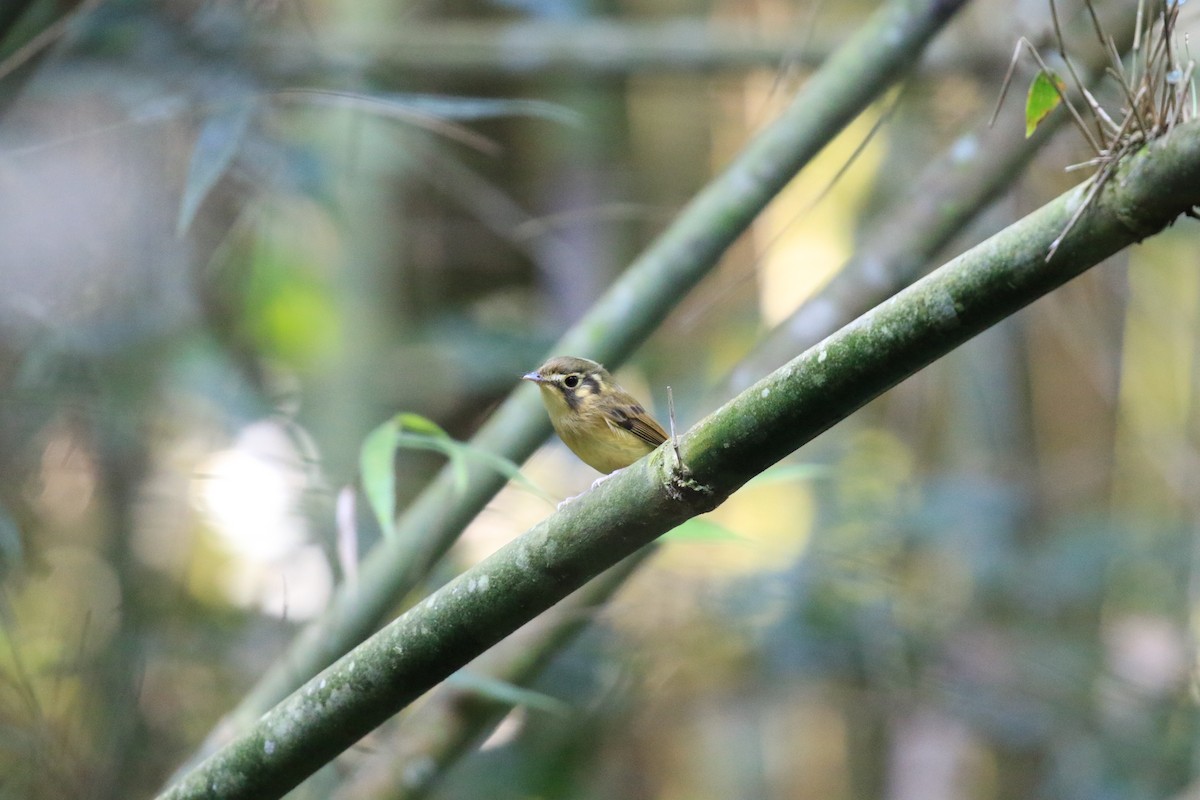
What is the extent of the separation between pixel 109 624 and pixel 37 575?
0.80 feet

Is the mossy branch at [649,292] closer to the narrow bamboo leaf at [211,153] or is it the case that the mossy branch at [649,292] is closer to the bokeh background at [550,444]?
the bokeh background at [550,444]

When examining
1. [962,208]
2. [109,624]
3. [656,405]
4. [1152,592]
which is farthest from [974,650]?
[109,624]

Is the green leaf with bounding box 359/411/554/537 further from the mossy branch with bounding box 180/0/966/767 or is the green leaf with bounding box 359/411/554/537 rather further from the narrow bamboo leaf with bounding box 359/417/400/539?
the mossy branch with bounding box 180/0/966/767

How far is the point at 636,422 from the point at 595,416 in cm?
17

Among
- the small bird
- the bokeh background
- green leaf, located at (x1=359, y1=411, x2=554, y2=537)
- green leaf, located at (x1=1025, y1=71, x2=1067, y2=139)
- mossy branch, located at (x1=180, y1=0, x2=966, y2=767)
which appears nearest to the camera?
green leaf, located at (x1=1025, y1=71, x2=1067, y2=139)

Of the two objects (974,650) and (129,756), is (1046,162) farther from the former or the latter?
(129,756)

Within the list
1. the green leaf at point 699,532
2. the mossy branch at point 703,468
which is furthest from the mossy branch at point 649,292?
the mossy branch at point 703,468

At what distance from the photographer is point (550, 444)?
4367 millimetres

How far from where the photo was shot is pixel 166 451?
4449mm

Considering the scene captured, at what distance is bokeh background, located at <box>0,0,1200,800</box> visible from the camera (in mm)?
3639

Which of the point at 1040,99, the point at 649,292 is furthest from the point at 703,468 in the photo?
the point at 649,292

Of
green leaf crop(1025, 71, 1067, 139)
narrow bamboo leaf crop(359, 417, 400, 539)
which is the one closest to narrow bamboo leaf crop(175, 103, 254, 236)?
narrow bamboo leaf crop(359, 417, 400, 539)

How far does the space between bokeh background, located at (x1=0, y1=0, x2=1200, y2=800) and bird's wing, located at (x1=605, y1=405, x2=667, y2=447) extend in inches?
10.9

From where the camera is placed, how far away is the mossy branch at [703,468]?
125cm
